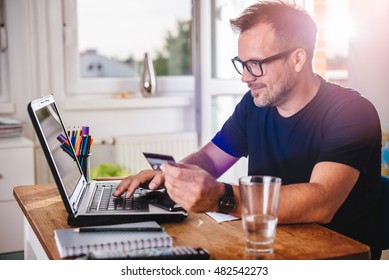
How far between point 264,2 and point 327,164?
0.54 m

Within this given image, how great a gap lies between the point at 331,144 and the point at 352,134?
6 centimetres

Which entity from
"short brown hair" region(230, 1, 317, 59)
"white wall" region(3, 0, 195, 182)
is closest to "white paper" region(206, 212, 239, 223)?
"short brown hair" region(230, 1, 317, 59)

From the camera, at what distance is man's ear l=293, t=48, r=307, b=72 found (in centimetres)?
153

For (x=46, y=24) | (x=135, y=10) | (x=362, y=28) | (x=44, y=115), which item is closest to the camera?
(x=44, y=115)

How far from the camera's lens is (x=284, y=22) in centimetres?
150

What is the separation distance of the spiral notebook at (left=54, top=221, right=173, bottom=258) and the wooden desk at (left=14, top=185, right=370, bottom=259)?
3 cm

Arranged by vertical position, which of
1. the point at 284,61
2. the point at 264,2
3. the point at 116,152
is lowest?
the point at 116,152

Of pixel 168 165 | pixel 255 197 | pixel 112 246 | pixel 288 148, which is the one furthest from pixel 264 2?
pixel 112 246

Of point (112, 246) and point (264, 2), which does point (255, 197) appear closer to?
point (112, 246)

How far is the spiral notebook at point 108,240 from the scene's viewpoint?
94cm

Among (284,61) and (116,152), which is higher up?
(284,61)

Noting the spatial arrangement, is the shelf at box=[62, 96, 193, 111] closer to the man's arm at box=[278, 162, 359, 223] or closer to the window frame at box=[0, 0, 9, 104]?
the window frame at box=[0, 0, 9, 104]

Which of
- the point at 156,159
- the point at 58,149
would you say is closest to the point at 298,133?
the point at 156,159
